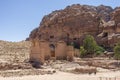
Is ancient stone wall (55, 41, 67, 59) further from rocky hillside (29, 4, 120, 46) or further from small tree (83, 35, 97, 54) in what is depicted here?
Result: rocky hillside (29, 4, 120, 46)

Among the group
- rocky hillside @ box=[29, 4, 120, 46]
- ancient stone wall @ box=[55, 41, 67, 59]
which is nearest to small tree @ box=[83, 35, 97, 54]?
rocky hillside @ box=[29, 4, 120, 46]

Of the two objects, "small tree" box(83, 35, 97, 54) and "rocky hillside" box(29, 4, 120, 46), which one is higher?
"rocky hillside" box(29, 4, 120, 46)

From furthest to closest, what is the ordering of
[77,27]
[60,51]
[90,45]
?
[77,27]
[90,45]
[60,51]

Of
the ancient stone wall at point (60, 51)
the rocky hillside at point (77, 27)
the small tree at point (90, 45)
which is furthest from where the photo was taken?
the rocky hillside at point (77, 27)

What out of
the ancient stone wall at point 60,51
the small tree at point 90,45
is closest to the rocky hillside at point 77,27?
the small tree at point 90,45

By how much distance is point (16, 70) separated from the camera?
102 ft

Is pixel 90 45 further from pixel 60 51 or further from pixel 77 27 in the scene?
pixel 77 27

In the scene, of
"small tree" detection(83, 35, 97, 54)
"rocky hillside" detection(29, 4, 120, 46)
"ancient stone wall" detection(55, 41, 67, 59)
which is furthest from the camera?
"rocky hillside" detection(29, 4, 120, 46)

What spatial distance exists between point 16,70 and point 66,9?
54994 millimetres

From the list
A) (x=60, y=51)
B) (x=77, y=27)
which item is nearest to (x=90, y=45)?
(x=60, y=51)

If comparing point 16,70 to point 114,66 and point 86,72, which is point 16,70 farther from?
point 114,66

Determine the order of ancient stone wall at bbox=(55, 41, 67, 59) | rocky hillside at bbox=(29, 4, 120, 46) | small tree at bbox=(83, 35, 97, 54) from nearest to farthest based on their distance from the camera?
ancient stone wall at bbox=(55, 41, 67, 59) → small tree at bbox=(83, 35, 97, 54) → rocky hillside at bbox=(29, 4, 120, 46)

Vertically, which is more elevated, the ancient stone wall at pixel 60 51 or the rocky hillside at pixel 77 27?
the rocky hillside at pixel 77 27

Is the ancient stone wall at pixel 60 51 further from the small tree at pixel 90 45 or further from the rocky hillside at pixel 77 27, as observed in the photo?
the rocky hillside at pixel 77 27
